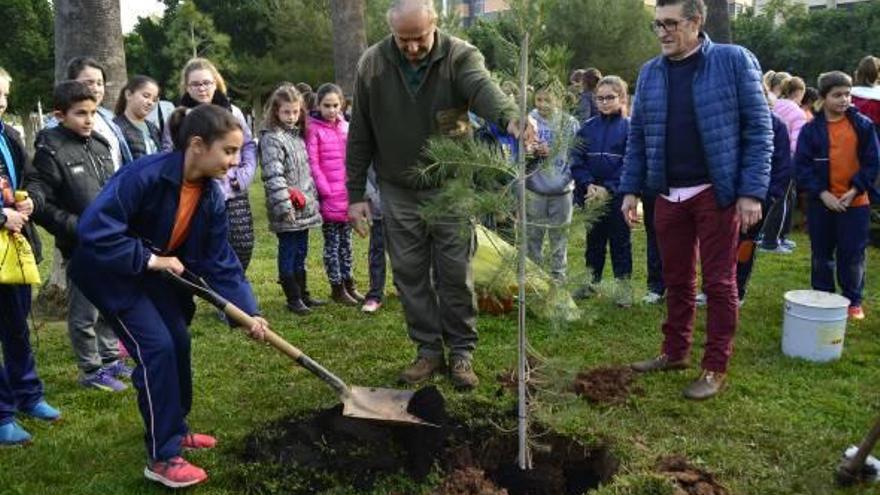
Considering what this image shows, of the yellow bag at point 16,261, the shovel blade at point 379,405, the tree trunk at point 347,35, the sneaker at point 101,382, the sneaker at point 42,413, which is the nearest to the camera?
the shovel blade at point 379,405

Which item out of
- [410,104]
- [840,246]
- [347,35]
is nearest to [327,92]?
[410,104]

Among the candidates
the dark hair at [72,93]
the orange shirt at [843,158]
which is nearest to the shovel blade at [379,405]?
the dark hair at [72,93]

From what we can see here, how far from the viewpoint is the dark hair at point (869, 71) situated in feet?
22.3

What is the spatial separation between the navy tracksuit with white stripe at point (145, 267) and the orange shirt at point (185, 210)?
0.03 metres

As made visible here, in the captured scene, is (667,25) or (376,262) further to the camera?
(376,262)

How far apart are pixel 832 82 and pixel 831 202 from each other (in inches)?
34.3

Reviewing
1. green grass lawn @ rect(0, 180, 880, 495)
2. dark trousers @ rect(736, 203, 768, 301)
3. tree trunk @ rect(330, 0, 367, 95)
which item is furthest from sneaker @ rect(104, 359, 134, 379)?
tree trunk @ rect(330, 0, 367, 95)

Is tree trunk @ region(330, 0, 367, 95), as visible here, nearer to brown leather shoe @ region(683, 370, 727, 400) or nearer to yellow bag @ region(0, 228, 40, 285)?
yellow bag @ region(0, 228, 40, 285)

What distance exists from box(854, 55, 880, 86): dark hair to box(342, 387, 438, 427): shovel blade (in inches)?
219

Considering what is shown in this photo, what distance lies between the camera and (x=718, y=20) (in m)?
10.2

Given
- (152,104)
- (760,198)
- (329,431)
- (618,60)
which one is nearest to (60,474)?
(329,431)

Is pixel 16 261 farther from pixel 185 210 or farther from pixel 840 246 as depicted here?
pixel 840 246

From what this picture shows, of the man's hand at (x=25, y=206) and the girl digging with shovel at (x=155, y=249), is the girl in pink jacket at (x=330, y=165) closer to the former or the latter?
the man's hand at (x=25, y=206)

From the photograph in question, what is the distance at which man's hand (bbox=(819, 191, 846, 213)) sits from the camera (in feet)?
18.0
